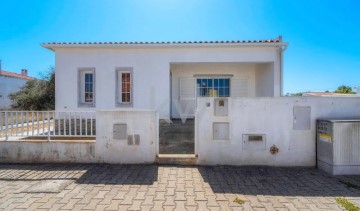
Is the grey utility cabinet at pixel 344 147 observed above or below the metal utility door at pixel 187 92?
below

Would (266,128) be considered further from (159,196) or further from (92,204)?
(92,204)

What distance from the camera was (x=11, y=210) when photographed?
2945mm

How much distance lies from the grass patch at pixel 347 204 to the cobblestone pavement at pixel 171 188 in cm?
10

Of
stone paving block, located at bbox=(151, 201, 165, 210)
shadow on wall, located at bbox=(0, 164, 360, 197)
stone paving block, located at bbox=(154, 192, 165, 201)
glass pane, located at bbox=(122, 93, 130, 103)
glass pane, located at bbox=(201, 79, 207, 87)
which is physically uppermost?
glass pane, located at bbox=(201, 79, 207, 87)

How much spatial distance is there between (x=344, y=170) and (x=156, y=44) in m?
7.48

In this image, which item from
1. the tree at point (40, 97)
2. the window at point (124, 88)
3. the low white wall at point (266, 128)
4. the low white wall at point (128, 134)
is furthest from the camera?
the tree at point (40, 97)

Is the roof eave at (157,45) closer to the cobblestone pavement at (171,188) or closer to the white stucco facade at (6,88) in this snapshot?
the cobblestone pavement at (171,188)

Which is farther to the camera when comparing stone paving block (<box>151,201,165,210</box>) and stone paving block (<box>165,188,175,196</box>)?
stone paving block (<box>165,188,175,196</box>)

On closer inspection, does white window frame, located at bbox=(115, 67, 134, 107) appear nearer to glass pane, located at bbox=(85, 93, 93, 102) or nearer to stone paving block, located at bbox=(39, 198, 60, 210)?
glass pane, located at bbox=(85, 93, 93, 102)

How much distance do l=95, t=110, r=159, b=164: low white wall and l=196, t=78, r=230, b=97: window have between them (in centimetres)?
644

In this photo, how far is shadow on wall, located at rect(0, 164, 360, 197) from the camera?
362 centimetres

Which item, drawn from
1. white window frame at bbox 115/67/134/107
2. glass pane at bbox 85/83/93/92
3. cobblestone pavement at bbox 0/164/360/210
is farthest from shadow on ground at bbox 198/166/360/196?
glass pane at bbox 85/83/93/92

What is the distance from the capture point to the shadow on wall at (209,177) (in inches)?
143

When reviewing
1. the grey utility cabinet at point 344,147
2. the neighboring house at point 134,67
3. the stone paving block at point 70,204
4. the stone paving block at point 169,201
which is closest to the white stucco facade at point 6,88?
the neighboring house at point 134,67
